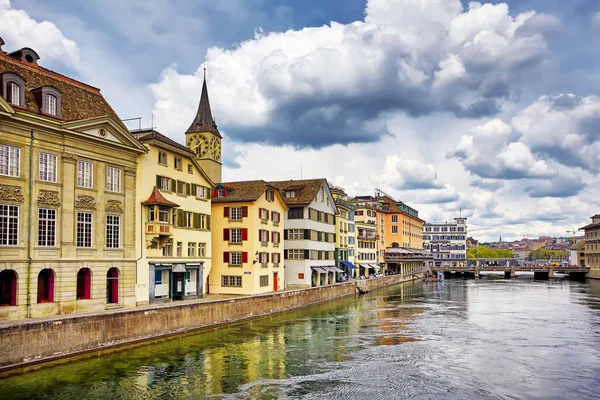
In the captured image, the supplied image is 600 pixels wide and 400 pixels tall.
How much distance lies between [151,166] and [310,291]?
77.2 ft

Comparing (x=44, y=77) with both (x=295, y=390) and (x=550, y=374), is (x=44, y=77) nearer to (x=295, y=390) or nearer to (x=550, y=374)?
(x=295, y=390)

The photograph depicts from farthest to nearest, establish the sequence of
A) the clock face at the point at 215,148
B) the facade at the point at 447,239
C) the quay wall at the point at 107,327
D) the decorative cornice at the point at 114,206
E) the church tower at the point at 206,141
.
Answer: the facade at the point at 447,239, the clock face at the point at 215,148, the church tower at the point at 206,141, the decorative cornice at the point at 114,206, the quay wall at the point at 107,327

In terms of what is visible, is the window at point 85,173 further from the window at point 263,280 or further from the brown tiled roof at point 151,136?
the window at point 263,280

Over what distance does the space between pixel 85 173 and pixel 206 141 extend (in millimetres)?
30376

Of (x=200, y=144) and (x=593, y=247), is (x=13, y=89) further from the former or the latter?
(x=593, y=247)

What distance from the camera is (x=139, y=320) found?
33125 mm

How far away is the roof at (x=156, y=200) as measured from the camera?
39688 mm

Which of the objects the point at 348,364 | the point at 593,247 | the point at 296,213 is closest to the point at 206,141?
the point at 296,213

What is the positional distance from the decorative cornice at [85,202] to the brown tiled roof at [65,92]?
494 centimetres

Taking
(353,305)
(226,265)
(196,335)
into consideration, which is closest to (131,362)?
(196,335)

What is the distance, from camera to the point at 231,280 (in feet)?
174

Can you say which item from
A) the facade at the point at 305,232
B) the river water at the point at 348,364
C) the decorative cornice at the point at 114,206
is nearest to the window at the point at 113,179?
the decorative cornice at the point at 114,206

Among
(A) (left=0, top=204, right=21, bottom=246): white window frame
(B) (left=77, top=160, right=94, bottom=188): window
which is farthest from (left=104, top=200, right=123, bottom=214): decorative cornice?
(A) (left=0, top=204, right=21, bottom=246): white window frame

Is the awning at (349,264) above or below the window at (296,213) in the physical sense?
below
